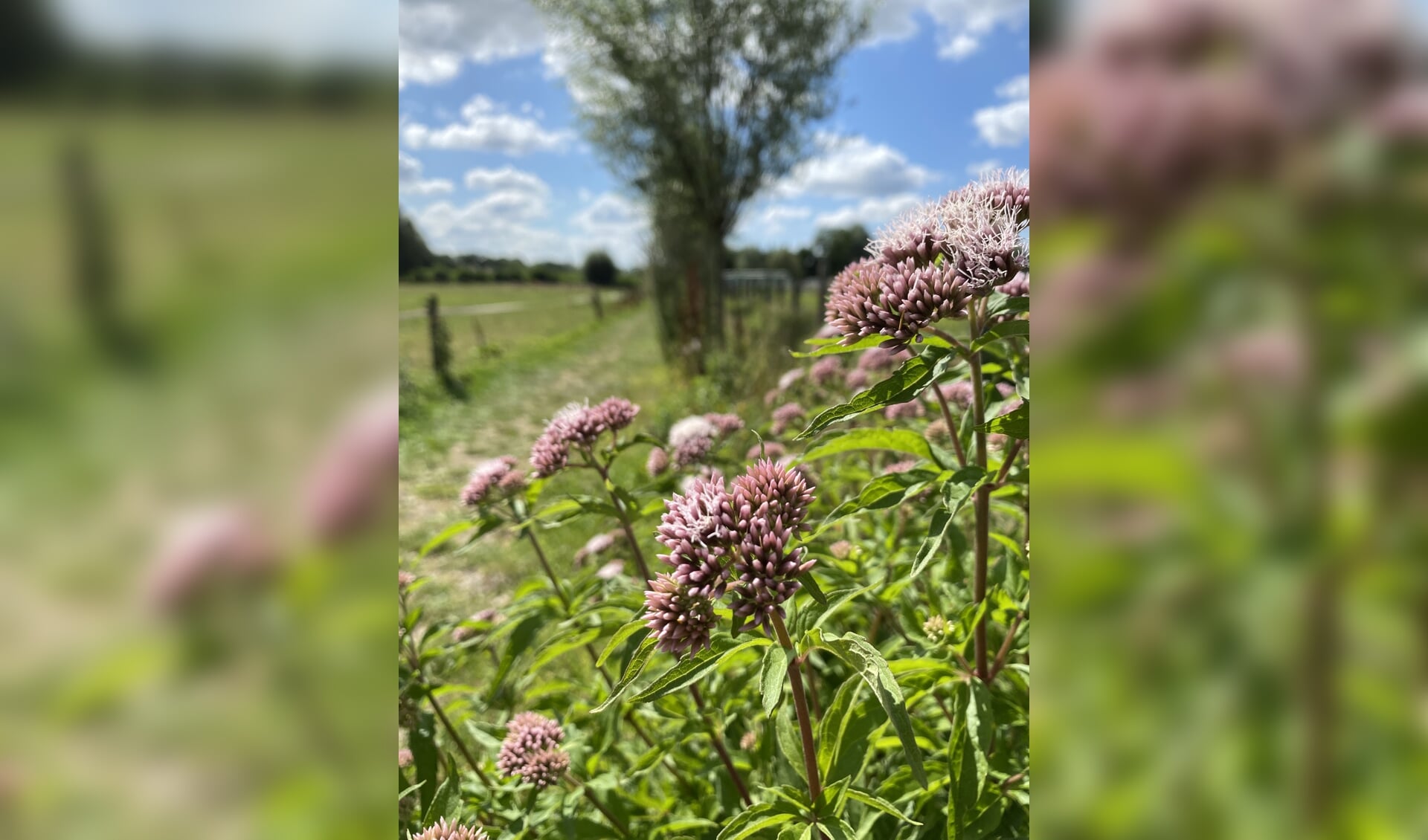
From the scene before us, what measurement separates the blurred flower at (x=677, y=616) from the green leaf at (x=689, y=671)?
0.07 ft

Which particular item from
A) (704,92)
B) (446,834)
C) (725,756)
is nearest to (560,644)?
(725,756)

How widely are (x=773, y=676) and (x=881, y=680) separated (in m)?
0.09

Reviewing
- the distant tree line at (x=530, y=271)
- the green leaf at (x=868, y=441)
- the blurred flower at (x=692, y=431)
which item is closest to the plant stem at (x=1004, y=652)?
the green leaf at (x=868, y=441)

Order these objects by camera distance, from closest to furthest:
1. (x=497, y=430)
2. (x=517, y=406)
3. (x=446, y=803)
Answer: (x=446, y=803), (x=497, y=430), (x=517, y=406)

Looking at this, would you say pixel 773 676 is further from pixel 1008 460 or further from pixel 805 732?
pixel 1008 460

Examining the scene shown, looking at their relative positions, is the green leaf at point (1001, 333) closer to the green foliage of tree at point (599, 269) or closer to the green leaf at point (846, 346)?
the green leaf at point (846, 346)

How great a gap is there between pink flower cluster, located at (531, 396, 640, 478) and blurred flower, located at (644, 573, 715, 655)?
63 cm

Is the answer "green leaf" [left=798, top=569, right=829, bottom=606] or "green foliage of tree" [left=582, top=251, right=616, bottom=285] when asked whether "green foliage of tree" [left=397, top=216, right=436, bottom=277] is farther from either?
"green foliage of tree" [left=582, top=251, right=616, bottom=285]
